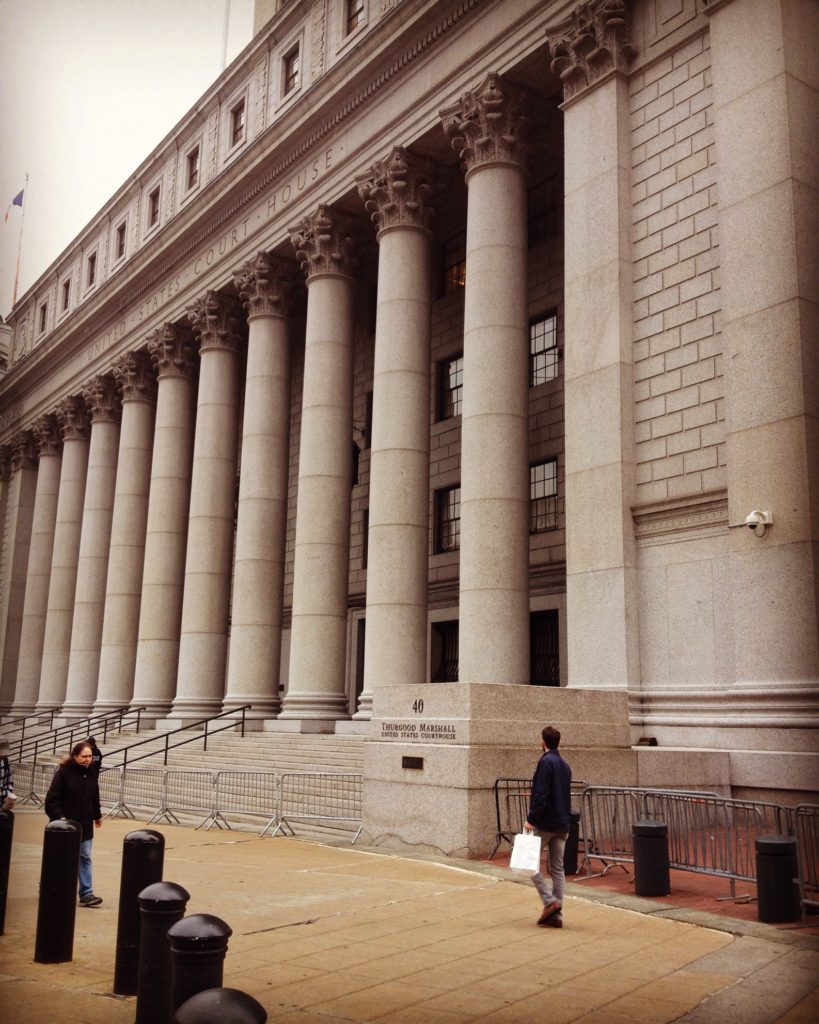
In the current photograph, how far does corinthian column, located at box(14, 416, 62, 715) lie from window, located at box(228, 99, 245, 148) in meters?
19.3

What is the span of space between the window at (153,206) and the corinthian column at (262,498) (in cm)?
1168

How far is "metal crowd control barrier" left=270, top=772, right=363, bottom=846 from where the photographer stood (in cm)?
1878

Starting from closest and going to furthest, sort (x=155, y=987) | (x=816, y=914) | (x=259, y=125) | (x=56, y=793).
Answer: (x=155, y=987), (x=816, y=914), (x=56, y=793), (x=259, y=125)

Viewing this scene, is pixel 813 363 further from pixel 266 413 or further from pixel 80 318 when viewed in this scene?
pixel 80 318

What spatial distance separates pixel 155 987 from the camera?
6676 millimetres

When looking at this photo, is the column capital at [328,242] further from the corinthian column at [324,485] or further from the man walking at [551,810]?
the man walking at [551,810]

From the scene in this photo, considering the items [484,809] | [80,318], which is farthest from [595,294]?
[80,318]

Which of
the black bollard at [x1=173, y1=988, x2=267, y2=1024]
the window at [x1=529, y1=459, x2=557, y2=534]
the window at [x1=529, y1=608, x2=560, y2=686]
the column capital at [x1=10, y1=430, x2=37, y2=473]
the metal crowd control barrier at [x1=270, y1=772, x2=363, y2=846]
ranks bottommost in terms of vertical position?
the metal crowd control barrier at [x1=270, y1=772, x2=363, y2=846]

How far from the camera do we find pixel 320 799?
802 inches

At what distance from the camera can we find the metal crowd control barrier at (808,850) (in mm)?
10844

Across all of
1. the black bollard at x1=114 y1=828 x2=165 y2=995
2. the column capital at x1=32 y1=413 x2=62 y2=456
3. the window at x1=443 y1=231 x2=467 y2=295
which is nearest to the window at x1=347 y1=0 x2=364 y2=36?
the window at x1=443 y1=231 x2=467 y2=295

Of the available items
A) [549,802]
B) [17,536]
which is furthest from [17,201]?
[17,536]

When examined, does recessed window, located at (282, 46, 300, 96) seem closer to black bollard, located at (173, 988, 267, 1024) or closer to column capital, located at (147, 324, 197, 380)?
column capital, located at (147, 324, 197, 380)

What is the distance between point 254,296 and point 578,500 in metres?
17.1
